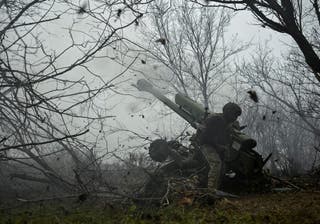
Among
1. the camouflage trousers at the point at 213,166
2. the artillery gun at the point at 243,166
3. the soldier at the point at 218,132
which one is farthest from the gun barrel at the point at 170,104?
the camouflage trousers at the point at 213,166

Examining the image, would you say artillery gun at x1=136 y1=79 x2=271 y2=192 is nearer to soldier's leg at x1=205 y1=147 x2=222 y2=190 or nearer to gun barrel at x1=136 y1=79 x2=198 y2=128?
soldier's leg at x1=205 y1=147 x2=222 y2=190

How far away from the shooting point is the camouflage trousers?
462 cm

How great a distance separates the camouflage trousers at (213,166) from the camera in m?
4.62

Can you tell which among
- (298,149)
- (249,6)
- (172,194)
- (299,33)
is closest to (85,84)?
(172,194)

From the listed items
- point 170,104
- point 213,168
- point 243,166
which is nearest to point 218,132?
point 243,166

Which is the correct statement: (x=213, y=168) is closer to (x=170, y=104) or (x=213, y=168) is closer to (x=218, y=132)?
(x=218, y=132)

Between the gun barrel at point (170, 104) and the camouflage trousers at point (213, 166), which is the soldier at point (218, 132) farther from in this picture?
the gun barrel at point (170, 104)

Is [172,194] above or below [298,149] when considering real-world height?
below

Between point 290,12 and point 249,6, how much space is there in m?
0.66

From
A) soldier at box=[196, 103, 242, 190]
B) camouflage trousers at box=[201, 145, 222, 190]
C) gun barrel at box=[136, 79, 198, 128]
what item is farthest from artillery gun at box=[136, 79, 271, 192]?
gun barrel at box=[136, 79, 198, 128]

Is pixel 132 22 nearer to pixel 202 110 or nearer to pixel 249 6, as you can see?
pixel 249 6

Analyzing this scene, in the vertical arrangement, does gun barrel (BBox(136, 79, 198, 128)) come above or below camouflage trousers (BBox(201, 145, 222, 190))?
above

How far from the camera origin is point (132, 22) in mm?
3254

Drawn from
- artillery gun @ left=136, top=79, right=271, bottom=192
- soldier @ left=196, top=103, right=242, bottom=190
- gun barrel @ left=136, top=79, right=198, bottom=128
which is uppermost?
gun barrel @ left=136, top=79, right=198, bottom=128
